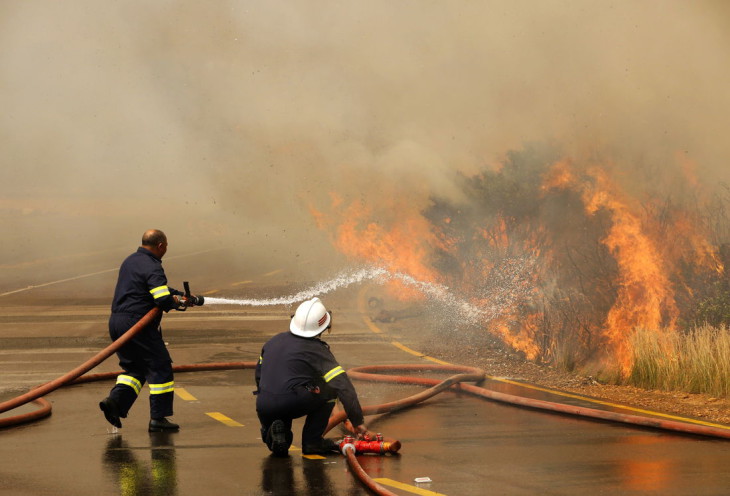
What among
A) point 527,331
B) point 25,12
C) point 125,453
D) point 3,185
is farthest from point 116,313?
point 3,185

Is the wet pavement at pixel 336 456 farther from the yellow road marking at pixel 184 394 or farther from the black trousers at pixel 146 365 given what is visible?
the black trousers at pixel 146 365

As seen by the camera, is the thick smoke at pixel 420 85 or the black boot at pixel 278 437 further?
the thick smoke at pixel 420 85

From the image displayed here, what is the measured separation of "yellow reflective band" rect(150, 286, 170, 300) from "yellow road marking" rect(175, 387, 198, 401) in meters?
2.03

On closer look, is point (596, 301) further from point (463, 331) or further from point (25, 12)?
point (25, 12)

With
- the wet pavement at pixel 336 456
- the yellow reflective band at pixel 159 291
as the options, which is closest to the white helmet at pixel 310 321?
the wet pavement at pixel 336 456

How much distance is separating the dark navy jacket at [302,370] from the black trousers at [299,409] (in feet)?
0.15

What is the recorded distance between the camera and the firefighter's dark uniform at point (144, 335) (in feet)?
29.1

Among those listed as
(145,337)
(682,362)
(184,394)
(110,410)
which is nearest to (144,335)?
(145,337)

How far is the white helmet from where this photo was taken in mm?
7855

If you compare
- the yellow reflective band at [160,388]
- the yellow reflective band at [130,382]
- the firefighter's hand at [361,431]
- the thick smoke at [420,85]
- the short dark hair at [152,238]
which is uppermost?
Result: the thick smoke at [420,85]

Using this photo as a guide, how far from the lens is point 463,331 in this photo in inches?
591

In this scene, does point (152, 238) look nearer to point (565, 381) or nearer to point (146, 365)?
point (146, 365)

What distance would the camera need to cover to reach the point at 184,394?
35.5 ft

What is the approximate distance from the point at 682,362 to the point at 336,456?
184 inches
